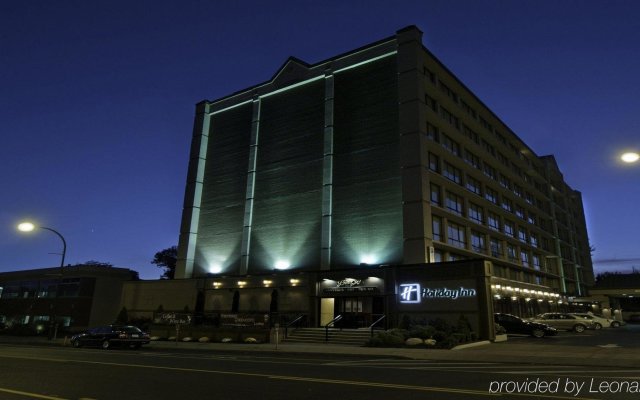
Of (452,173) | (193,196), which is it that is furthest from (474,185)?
(193,196)

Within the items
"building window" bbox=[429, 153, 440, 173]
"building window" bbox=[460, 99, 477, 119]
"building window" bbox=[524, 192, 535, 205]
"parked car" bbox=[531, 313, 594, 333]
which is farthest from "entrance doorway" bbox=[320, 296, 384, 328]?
"building window" bbox=[524, 192, 535, 205]

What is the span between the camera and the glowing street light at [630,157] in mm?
12531

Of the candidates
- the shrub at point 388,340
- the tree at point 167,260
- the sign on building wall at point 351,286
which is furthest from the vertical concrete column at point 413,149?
the tree at point 167,260

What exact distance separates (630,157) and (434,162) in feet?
91.4

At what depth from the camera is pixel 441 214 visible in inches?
1519

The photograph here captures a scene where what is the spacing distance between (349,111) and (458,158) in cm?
1174

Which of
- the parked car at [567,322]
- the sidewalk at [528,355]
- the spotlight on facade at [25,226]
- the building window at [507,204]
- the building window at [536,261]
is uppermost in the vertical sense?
the building window at [507,204]

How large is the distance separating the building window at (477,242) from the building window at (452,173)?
5862mm

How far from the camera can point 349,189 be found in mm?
40438

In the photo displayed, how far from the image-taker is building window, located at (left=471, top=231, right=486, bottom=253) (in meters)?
45.0

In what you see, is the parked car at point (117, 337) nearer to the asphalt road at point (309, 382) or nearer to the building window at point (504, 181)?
the asphalt road at point (309, 382)

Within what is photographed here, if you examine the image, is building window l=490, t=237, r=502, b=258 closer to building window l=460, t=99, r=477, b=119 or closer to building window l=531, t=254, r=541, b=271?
building window l=531, t=254, r=541, b=271

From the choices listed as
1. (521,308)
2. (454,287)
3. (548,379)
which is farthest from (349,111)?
(548,379)

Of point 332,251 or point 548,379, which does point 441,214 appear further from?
point 548,379
